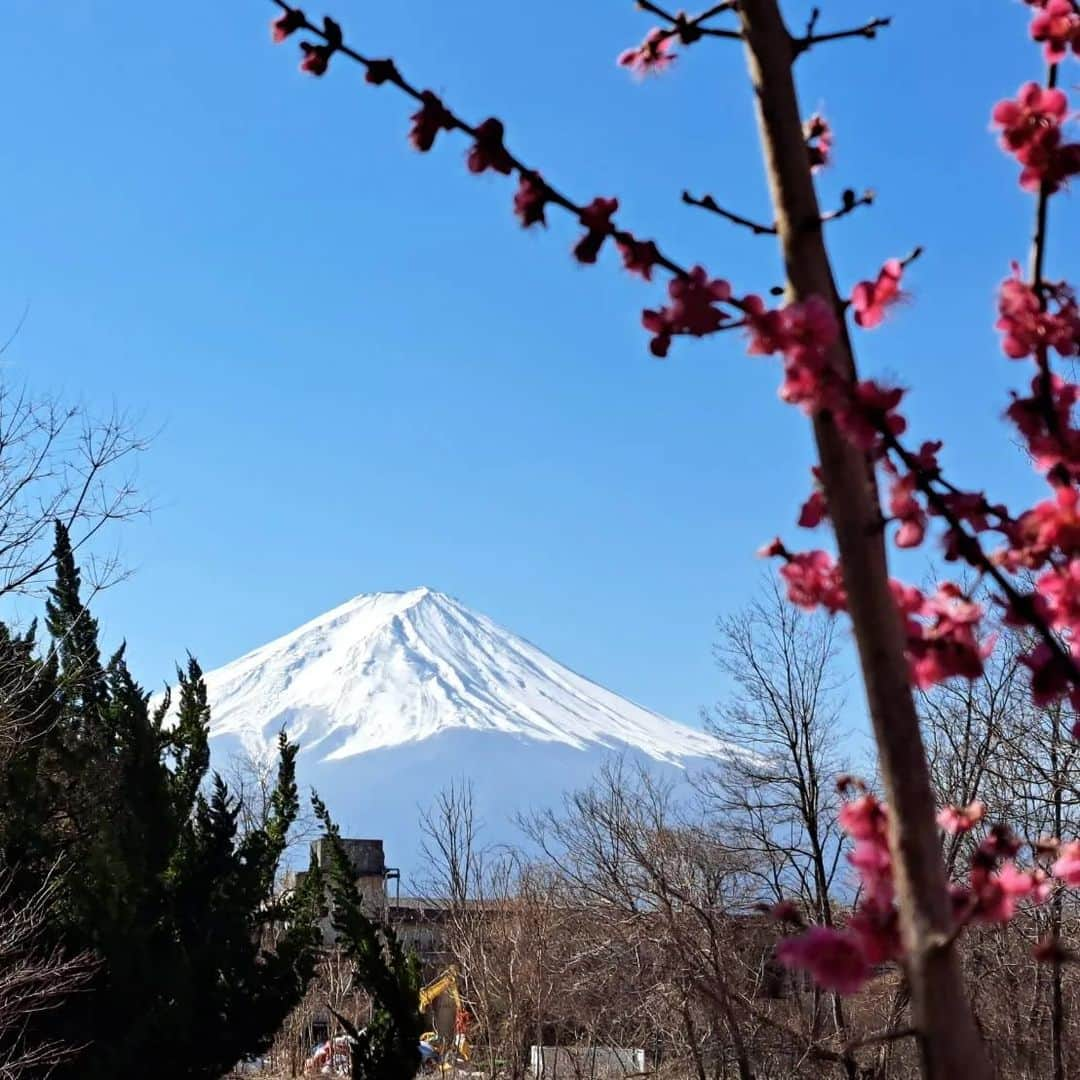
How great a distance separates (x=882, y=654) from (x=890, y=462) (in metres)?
0.36

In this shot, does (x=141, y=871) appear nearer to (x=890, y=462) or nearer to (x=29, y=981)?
(x=29, y=981)

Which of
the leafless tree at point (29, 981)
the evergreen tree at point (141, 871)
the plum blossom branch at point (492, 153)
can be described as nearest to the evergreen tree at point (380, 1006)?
the evergreen tree at point (141, 871)

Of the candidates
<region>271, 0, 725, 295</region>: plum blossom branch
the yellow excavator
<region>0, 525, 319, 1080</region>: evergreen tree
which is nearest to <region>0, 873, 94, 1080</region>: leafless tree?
<region>0, 525, 319, 1080</region>: evergreen tree

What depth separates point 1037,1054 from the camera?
16.3 meters

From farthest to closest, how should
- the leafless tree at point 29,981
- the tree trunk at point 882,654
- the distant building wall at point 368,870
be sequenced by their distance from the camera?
1. the distant building wall at point 368,870
2. the leafless tree at point 29,981
3. the tree trunk at point 882,654

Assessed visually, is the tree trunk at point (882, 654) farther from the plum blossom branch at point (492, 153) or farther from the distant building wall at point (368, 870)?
the distant building wall at point (368, 870)

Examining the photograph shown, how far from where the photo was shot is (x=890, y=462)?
5.46ft

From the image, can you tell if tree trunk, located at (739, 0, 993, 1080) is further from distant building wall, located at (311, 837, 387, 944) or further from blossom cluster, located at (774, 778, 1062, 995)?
distant building wall, located at (311, 837, 387, 944)

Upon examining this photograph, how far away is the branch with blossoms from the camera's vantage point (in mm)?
1338

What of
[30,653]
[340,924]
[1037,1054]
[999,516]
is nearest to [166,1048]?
[340,924]

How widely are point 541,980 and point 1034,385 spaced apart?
17.8 metres

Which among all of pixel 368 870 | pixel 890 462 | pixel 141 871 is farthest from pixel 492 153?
pixel 368 870

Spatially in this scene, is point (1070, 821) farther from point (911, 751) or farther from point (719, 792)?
point (911, 751)

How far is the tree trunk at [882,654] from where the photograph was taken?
1.29 m
